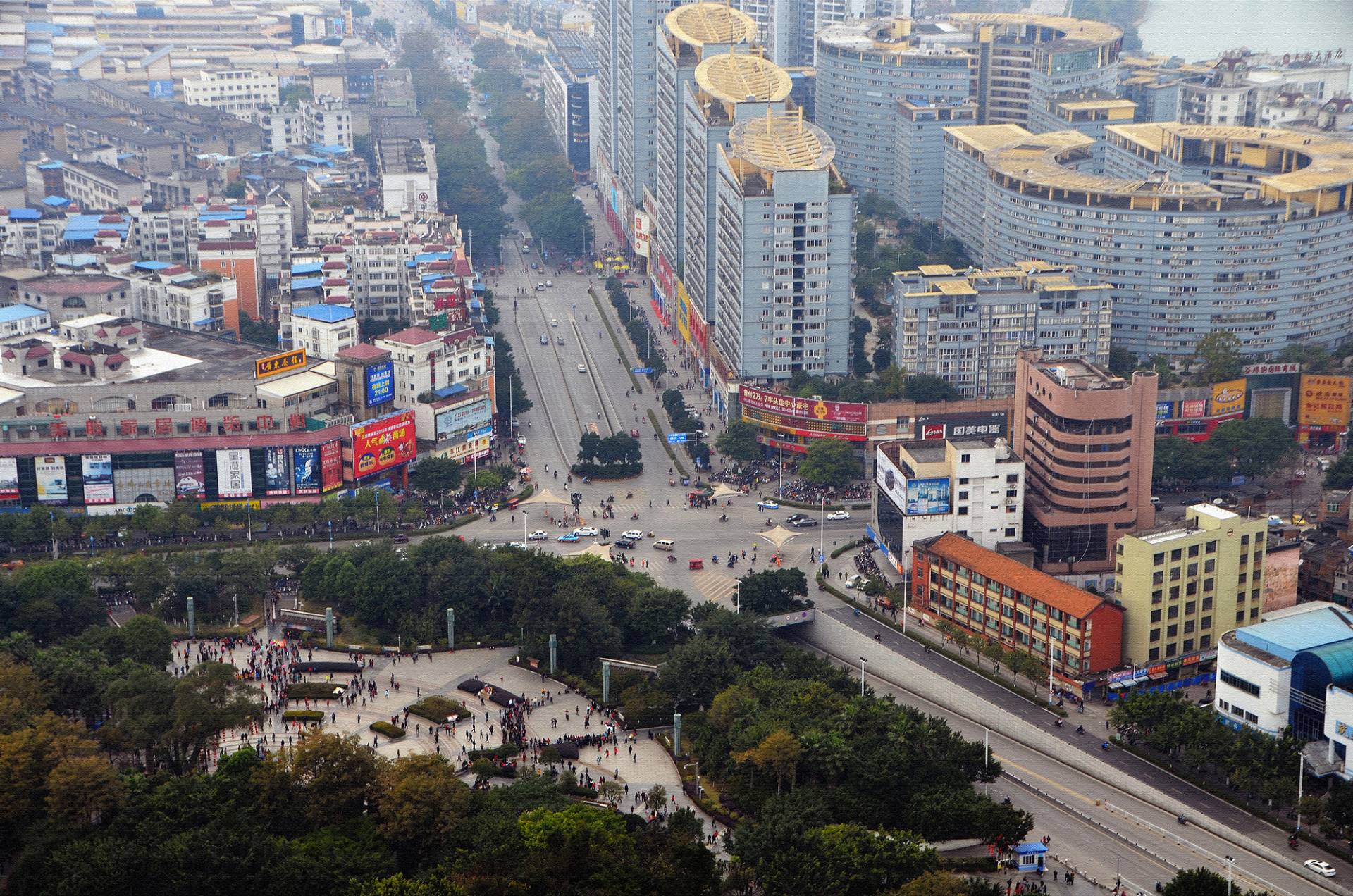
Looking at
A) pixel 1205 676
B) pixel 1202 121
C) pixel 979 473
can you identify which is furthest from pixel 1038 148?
pixel 1205 676

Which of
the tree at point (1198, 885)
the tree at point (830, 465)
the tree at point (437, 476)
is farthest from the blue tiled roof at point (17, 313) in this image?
the tree at point (1198, 885)

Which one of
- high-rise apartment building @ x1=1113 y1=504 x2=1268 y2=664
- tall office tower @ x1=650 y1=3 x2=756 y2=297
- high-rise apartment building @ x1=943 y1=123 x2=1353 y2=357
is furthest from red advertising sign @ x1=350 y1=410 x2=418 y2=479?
high-rise apartment building @ x1=943 y1=123 x2=1353 y2=357

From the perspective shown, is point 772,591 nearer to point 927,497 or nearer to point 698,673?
point 927,497

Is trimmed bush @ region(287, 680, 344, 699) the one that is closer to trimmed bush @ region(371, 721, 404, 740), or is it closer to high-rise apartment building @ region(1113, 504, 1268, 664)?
trimmed bush @ region(371, 721, 404, 740)

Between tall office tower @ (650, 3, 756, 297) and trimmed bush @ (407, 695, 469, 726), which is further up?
tall office tower @ (650, 3, 756, 297)

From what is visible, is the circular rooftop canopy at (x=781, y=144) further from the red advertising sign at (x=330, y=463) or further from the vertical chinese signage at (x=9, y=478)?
the vertical chinese signage at (x=9, y=478)

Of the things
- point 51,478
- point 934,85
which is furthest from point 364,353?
point 934,85

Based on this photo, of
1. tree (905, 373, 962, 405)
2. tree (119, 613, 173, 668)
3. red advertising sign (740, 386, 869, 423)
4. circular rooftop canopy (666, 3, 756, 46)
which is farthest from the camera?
circular rooftop canopy (666, 3, 756, 46)

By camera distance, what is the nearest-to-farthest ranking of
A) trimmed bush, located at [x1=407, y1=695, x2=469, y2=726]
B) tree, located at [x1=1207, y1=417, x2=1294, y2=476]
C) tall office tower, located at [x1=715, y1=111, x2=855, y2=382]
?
trimmed bush, located at [x1=407, y1=695, x2=469, y2=726] → tree, located at [x1=1207, y1=417, x2=1294, y2=476] → tall office tower, located at [x1=715, y1=111, x2=855, y2=382]
